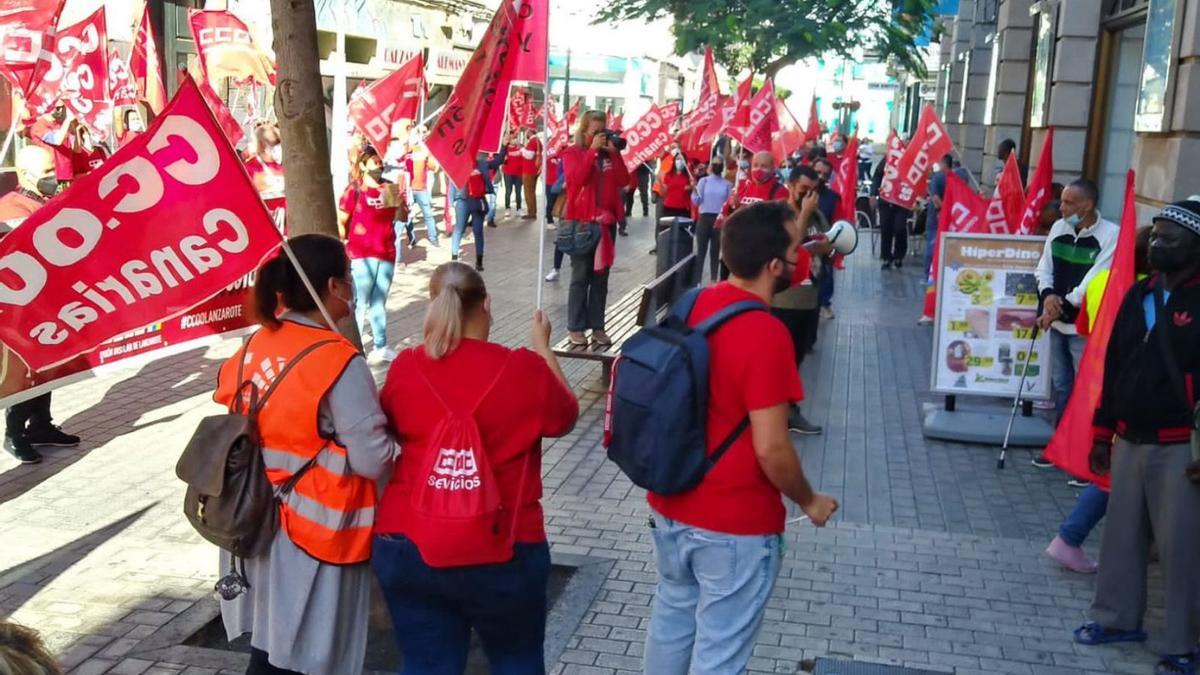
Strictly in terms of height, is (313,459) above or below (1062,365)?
above

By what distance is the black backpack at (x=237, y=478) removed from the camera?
11.6ft

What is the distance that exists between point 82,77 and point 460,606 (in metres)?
10.0

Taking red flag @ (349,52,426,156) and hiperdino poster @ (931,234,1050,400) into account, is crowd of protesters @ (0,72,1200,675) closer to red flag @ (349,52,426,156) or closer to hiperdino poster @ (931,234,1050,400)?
hiperdino poster @ (931,234,1050,400)

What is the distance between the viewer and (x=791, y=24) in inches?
1113

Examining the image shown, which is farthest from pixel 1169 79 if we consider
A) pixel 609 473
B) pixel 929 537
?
pixel 609 473

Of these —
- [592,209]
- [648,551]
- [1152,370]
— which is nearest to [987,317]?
[592,209]

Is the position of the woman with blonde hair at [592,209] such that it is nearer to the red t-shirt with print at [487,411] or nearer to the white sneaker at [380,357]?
the white sneaker at [380,357]

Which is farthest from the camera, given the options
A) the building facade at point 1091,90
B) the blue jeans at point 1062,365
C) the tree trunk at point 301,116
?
the building facade at point 1091,90

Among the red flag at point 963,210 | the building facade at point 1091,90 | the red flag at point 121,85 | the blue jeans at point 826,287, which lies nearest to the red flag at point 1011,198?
the red flag at point 963,210

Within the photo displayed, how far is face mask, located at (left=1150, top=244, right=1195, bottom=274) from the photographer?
477 centimetres

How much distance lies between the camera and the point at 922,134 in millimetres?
13375

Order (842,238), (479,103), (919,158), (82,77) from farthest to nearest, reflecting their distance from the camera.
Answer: (919,158), (82,77), (842,238), (479,103)

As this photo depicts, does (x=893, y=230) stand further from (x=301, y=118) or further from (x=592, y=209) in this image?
(x=301, y=118)

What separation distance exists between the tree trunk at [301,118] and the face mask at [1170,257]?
10.4ft
